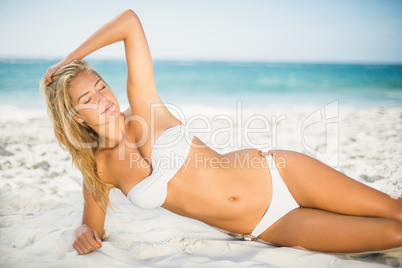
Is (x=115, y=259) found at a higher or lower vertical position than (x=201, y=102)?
lower

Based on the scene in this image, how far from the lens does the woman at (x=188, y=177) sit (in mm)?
1793

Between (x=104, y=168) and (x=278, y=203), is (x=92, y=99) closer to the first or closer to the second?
(x=104, y=168)

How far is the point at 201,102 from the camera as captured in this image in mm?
12180

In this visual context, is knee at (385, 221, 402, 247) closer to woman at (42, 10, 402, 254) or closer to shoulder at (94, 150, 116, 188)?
woman at (42, 10, 402, 254)

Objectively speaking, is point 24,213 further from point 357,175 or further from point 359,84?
point 359,84

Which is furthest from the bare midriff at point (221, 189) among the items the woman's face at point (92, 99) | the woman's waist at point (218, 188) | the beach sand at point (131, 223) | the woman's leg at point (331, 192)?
the woman's face at point (92, 99)

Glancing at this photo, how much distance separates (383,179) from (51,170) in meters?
4.47

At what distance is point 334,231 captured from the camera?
5.70 ft

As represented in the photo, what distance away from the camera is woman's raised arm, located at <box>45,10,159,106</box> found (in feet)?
6.54

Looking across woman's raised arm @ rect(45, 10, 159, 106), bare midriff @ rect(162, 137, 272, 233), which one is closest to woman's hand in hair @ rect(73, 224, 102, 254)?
bare midriff @ rect(162, 137, 272, 233)

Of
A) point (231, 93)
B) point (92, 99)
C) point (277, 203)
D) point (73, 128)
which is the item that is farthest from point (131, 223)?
point (231, 93)

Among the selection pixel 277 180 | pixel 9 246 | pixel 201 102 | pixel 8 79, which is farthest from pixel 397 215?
pixel 8 79

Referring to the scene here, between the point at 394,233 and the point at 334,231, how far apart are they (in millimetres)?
329

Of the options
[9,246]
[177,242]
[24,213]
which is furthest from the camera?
[24,213]
